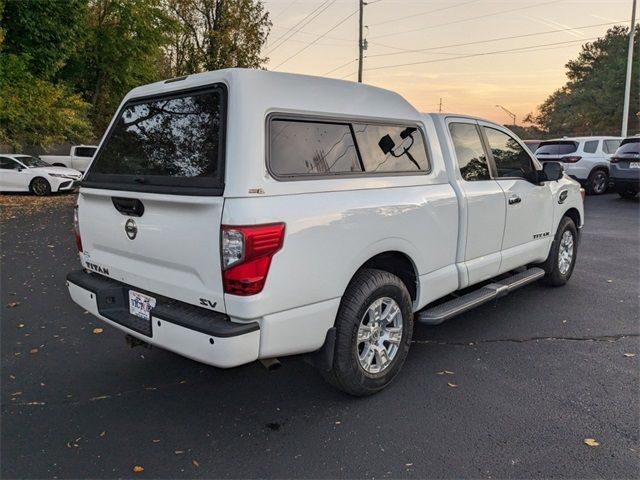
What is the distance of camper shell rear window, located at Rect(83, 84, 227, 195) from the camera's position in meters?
2.76

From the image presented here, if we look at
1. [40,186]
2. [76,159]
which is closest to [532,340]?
[40,186]

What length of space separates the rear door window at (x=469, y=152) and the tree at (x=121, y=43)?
23.7 meters

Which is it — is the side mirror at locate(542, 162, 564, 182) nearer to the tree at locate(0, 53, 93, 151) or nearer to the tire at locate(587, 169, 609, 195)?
the tire at locate(587, 169, 609, 195)

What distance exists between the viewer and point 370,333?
327 cm

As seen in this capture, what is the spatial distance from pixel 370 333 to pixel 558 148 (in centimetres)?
1445

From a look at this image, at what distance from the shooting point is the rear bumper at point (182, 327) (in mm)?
2549

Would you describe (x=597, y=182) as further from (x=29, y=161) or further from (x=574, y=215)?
(x=29, y=161)

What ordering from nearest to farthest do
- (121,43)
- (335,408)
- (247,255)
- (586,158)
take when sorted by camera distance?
(247,255) → (335,408) → (586,158) → (121,43)

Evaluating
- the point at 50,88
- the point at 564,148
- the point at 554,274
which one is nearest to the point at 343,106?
the point at 554,274

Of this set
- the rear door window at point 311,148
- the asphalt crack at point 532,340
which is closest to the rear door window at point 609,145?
the asphalt crack at point 532,340

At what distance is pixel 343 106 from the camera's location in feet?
10.7

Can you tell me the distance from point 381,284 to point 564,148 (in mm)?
14294

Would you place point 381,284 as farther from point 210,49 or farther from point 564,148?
point 210,49

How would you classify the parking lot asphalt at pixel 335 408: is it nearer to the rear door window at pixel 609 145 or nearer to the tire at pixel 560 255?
the tire at pixel 560 255
